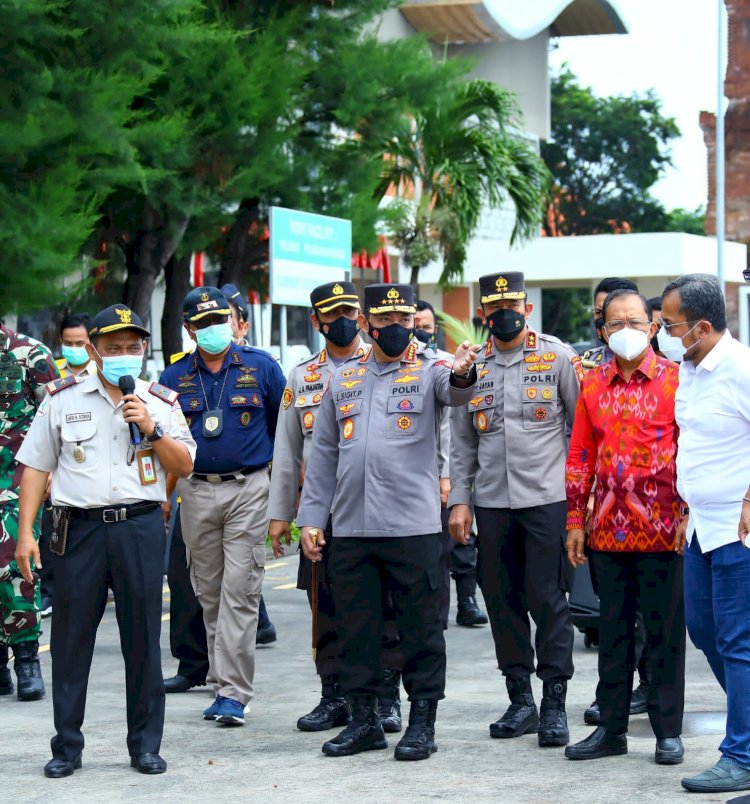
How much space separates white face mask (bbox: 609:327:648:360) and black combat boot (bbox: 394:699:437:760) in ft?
5.71

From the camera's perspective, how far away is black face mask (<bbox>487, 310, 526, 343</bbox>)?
7.33 meters

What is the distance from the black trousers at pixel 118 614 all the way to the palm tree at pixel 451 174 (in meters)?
17.8

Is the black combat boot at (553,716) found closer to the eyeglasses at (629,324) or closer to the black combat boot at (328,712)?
the black combat boot at (328,712)

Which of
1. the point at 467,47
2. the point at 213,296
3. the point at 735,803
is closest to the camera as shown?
the point at 735,803

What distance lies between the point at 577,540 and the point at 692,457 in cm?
76

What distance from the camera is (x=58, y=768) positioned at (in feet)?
21.6

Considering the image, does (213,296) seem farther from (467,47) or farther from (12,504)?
(467,47)

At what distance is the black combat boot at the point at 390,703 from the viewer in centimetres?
745

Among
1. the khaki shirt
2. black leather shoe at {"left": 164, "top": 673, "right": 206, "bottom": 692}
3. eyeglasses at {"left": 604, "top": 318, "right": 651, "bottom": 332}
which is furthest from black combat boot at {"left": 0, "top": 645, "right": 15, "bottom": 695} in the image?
eyeglasses at {"left": 604, "top": 318, "right": 651, "bottom": 332}

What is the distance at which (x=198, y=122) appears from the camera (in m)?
18.0

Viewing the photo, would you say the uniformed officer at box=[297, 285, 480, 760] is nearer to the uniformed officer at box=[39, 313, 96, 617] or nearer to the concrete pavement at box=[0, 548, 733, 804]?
the concrete pavement at box=[0, 548, 733, 804]

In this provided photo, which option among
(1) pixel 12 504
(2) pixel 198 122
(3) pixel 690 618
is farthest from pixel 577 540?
(2) pixel 198 122

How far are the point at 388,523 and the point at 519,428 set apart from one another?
2.93 ft

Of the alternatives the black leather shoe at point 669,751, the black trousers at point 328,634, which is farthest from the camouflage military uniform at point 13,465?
the black leather shoe at point 669,751
